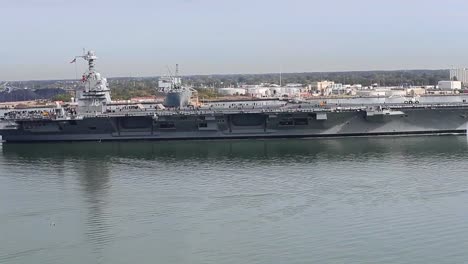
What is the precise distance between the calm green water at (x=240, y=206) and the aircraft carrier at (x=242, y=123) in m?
3.07

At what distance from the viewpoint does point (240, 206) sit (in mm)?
16094

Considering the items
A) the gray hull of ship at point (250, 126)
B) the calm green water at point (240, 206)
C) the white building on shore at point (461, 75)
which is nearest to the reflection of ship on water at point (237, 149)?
the calm green water at point (240, 206)

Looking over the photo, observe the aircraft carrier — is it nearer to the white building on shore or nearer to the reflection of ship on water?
the reflection of ship on water

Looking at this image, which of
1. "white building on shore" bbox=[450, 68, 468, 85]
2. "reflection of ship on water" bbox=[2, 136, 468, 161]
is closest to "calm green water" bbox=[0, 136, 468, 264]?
"reflection of ship on water" bbox=[2, 136, 468, 161]

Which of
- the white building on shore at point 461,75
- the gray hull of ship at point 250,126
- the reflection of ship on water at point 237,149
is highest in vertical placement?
the white building on shore at point 461,75

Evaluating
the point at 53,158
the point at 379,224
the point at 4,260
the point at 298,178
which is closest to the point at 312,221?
the point at 379,224

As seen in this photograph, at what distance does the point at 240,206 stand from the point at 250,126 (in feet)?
43.2

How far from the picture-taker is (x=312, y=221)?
1469 centimetres

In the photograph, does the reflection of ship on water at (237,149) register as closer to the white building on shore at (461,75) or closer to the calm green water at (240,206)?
the calm green water at (240,206)

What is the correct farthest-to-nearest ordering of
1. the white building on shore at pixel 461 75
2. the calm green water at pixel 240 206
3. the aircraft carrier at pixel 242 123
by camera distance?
the white building on shore at pixel 461 75, the aircraft carrier at pixel 242 123, the calm green water at pixel 240 206

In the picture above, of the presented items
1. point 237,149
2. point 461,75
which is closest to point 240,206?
point 237,149

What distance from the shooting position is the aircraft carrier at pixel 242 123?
93.8 feet

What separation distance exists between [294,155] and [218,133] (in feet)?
19.2

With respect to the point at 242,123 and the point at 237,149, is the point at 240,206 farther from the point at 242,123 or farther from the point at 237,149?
the point at 242,123
